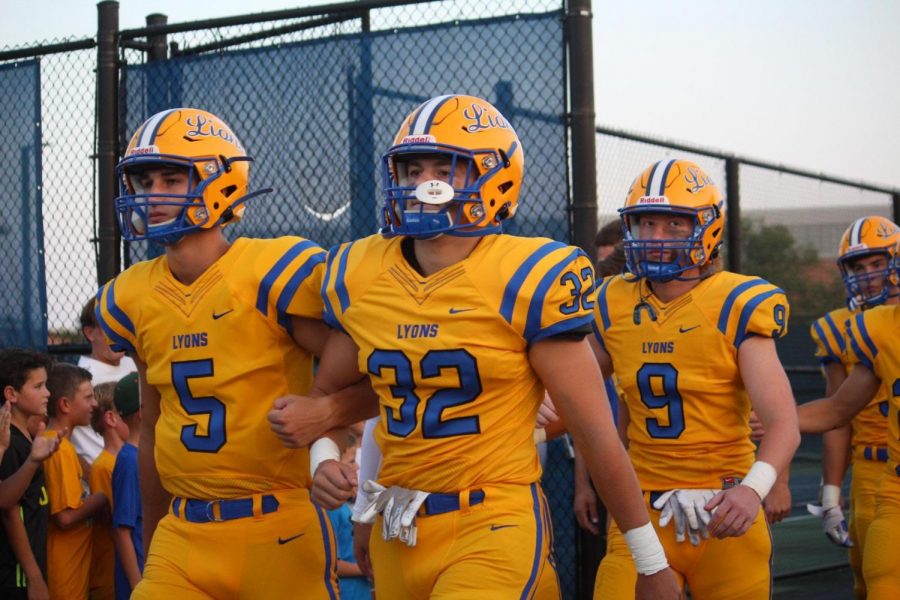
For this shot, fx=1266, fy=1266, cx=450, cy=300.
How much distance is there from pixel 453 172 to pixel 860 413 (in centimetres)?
425

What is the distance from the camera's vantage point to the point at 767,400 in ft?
14.5

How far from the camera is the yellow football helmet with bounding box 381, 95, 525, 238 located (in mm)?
3457

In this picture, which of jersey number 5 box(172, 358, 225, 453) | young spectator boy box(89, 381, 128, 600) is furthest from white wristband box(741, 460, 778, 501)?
young spectator boy box(89, 381, 128, 600)

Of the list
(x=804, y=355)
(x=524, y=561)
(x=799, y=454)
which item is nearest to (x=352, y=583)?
(x=524, y=561)

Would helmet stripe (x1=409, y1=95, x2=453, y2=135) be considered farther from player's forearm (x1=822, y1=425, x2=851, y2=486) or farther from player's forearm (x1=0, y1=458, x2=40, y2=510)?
player's forearm (x1=822, y1=425, x2=851, y2=486)

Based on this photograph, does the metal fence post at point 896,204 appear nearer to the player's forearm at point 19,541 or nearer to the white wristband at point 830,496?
the white wristband at point 830,496

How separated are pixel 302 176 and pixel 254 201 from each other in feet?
1.24

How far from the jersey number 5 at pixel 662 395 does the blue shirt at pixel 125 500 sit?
7.66 ft

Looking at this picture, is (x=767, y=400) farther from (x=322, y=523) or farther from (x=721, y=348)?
(x=322, y=523)

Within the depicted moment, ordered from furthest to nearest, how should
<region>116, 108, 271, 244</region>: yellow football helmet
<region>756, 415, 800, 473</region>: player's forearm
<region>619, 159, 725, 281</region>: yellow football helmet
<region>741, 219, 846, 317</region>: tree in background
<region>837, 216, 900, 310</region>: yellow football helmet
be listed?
<region>741, 219, 846, 317</region>: tree in background → <region>837, 216, 900, 310</region>: yellow football helmet → <region>619, 159, 725, 281</region>: yellow football helmet → <region>756, 415, 800, 473</region>: player's forearm → <region>116, 108, 271, 244</region>: yellow football helmet

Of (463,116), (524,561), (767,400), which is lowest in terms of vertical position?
(524,561)

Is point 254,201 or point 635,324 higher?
point 254,201

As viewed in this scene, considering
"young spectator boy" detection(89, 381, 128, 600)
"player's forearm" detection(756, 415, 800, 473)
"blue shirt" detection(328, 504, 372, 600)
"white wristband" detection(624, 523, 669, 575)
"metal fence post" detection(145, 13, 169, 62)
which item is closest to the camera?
"white wristband" detection(624, 523, 669, 575)

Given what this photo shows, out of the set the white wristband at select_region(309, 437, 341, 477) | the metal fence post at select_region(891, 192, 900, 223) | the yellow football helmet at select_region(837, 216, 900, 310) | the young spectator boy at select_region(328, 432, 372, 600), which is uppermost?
the metal fence post at select_region(891, 192, 900, 223)
